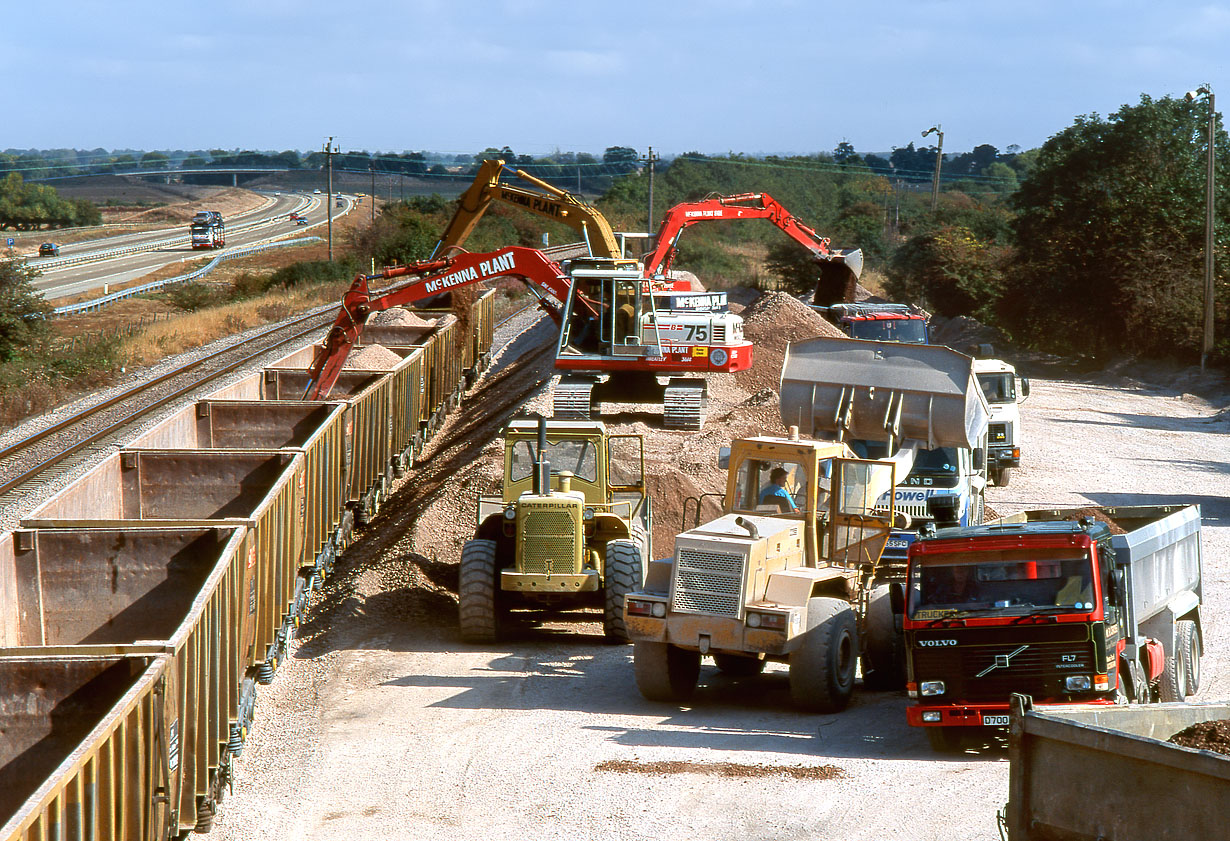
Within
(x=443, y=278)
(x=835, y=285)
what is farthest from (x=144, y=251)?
(x=443, y=278)

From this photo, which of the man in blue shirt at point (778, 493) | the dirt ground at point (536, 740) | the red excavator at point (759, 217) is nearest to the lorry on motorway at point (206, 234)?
→ the red excavator at point (759, 217)

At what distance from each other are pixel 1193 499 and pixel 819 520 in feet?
44.8

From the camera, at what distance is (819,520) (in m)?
12.5

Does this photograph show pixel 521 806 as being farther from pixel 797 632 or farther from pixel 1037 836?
pixel 1037 836

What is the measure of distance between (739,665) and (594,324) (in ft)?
37.6

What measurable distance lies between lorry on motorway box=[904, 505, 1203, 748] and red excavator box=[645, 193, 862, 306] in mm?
17652

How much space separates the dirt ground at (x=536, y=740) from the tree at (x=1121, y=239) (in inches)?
1017

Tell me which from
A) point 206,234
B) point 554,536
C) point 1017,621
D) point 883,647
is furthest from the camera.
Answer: point 206,234

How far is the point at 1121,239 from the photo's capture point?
44.7 m

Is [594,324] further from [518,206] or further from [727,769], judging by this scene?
[727,769]

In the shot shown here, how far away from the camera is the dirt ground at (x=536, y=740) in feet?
29.4

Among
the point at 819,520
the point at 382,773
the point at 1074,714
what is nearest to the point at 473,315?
the point at 819,520

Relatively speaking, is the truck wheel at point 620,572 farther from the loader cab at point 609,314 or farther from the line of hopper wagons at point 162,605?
the loader cab at point 609,314

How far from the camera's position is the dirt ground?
353 inches
